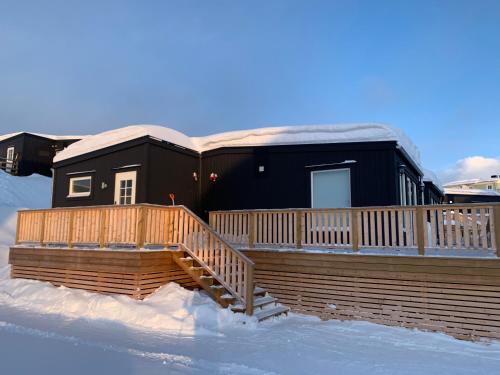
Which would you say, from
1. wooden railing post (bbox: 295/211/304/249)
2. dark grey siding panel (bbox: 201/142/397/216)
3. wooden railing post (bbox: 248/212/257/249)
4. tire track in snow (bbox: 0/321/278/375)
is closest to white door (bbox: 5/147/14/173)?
dark grey siding panel (bbox: 201/142/397/216)

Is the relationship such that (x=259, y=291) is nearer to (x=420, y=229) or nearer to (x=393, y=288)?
(x=393, y=288)

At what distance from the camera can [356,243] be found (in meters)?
7.02

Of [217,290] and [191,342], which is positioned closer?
[191,342]

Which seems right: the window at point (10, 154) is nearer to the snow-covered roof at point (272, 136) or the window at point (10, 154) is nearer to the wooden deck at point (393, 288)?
the snow-covered roof at point (272, 136)

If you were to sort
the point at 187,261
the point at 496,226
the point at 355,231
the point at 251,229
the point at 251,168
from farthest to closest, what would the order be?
the point at 251,168 → the point at 251,229 → the point at 187,261 → the point at 355,231 → the point at 496,226

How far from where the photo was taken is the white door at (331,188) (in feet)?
31.0

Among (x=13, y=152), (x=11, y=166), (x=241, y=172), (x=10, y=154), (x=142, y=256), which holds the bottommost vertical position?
(x=142, y=256)

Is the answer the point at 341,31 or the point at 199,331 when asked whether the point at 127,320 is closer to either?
the point at 199,331

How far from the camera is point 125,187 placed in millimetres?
10406

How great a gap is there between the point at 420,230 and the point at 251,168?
5288 mm

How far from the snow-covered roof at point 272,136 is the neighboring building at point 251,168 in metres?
0.03

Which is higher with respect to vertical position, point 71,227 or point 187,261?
point 71,227

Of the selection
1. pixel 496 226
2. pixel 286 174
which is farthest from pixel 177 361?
pixel 286 174

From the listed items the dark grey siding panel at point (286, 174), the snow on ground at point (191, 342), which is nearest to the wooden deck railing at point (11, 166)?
the dark grey siding panel at point (286, 174)
